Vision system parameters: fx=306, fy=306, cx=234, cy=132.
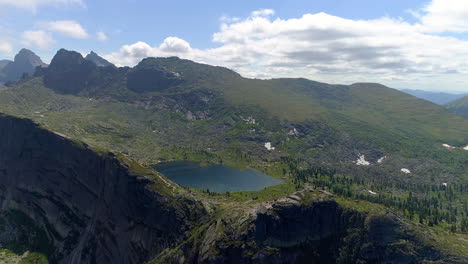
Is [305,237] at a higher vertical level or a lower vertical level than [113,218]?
higher

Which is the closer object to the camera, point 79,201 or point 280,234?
point 280,234

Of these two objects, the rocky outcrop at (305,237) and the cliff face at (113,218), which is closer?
the rocky outcrop at (305,237)

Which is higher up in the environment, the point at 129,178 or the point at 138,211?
the point at 129,178

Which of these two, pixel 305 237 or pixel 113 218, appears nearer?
pixel 305 237

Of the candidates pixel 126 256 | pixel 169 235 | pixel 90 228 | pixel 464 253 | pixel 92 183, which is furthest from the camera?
pixel 92 183

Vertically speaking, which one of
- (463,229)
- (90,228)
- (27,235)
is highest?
(463,229)

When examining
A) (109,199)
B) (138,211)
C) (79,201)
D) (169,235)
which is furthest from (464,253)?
(79,201)

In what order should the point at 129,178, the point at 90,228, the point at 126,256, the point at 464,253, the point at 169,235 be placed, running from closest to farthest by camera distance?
the point at 464,253, the point at 169,235, the point at 126,256, the point at 129,178, the point at 90,228

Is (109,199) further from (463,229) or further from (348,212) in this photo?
(463,229)

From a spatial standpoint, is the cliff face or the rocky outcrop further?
the cliff face
